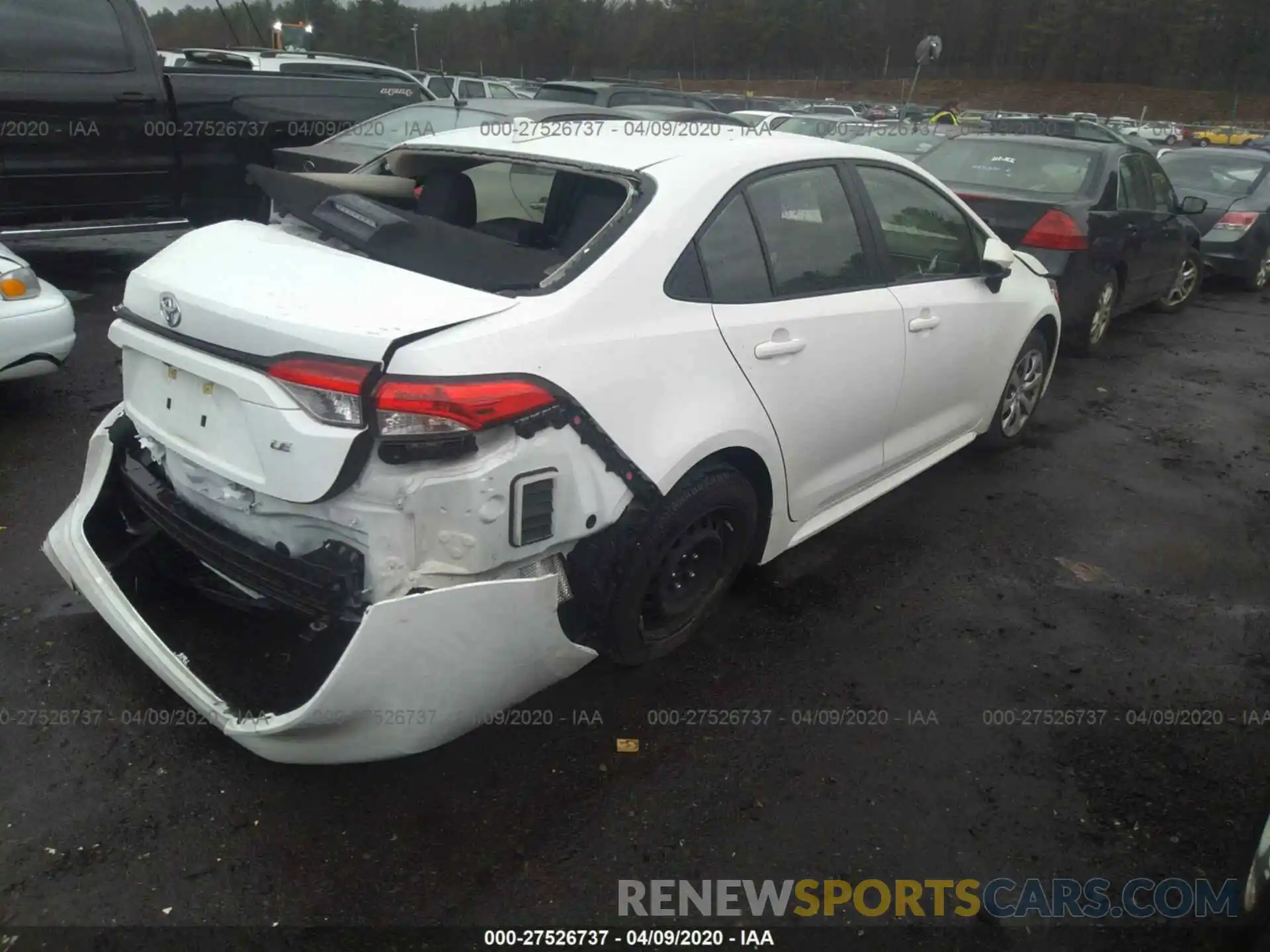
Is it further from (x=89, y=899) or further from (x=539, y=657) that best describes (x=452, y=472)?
(x=89, y=899)

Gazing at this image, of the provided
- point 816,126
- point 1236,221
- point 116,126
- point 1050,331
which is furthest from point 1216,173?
point 116,126

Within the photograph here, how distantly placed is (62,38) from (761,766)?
7.08m

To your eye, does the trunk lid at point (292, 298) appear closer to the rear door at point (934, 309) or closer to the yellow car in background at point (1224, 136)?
the rear door at point (934, 309)

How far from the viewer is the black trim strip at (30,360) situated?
4469 millimetres

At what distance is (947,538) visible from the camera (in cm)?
423

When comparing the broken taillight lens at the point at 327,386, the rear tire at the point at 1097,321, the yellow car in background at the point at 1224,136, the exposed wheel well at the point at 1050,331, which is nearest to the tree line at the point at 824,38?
the yellow car in background at the point at 1224,136

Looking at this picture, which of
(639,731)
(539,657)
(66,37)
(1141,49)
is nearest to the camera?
(539,657)

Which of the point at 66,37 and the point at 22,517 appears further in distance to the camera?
the point at 66,37

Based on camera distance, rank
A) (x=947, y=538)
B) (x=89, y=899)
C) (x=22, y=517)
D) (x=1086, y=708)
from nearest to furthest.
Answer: (x=89, y=899), (x=1086, y=708), (x=22, y=517), (x=947, y=538)

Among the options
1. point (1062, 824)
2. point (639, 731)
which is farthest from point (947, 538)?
point (639, 731)

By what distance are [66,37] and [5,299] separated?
131 inches

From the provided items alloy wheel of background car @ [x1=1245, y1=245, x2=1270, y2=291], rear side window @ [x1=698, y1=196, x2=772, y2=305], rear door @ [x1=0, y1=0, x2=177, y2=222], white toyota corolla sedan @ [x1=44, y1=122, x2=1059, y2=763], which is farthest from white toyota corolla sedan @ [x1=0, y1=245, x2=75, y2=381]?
alloy wheel of background car @ [x1=1245, y1=245, x2=1270, y2=291]

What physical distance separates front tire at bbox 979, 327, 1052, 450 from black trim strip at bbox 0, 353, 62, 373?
187 inches

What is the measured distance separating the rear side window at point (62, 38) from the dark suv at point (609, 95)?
6.00 meters
